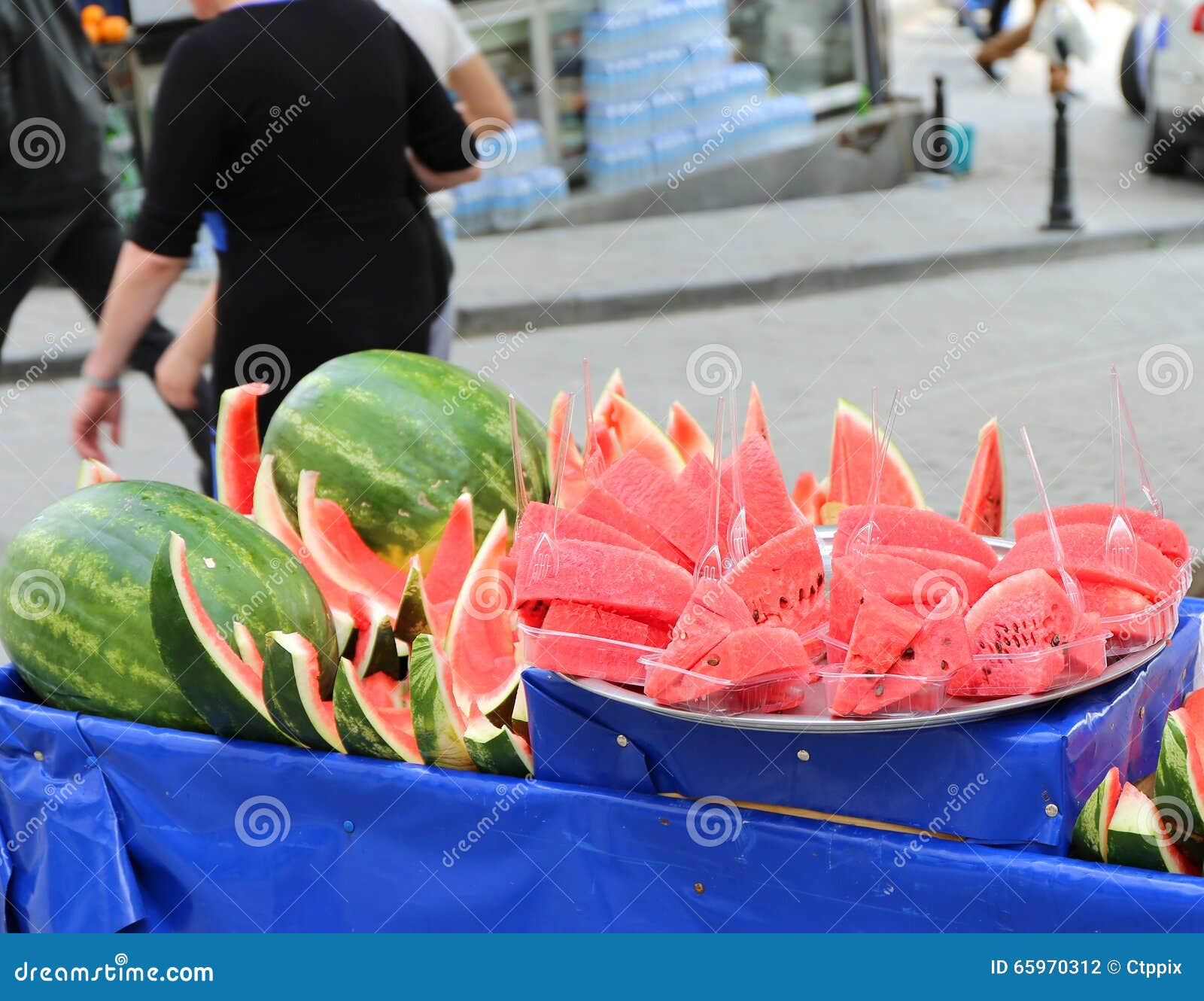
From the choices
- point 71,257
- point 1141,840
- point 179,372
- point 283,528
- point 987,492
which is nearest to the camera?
point 1141,840

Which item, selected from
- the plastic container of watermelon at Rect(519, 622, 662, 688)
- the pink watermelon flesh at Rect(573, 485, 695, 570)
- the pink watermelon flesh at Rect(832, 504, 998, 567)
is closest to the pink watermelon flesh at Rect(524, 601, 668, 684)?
the plastic container of watermelon at Rect(519, 622, 662, 688)

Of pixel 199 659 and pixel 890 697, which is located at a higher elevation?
pixel 890 697

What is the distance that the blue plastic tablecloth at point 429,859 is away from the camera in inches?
69.6

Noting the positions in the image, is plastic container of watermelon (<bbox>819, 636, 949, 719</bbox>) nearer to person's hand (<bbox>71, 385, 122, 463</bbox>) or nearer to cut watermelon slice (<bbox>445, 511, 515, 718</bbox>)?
cut watermelon slice (<bbox>445, 511, 515, 718</bbox>)

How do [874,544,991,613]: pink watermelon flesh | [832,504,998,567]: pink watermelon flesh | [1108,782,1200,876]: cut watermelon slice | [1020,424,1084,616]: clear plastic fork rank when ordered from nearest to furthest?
[1108,782,1200,876]: cut watermelon slice → [1020,424,1084,616]: clear plastic fork → [874,544,991,613]: pink watermelon flesh → [832,504,998,567]: pink watermelon flesh

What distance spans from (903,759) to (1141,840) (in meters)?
0.29

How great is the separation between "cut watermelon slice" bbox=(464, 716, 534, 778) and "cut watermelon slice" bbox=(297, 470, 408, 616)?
57 centimetres

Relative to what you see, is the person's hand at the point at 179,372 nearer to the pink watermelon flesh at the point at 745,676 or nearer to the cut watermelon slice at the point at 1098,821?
the pink watermelon flesh at the point at 745,676

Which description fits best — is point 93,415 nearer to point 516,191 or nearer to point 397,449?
point 397,449

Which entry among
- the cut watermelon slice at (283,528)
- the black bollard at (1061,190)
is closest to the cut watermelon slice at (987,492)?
the cut watermelon slice at (283,528)

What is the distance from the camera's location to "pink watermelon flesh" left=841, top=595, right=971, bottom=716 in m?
1.70

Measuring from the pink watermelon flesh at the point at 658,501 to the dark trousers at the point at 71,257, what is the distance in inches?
133

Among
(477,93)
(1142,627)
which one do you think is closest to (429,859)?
(1142,627)

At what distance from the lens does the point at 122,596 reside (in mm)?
2297
